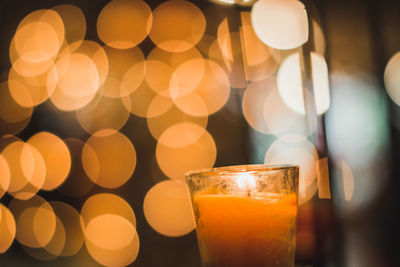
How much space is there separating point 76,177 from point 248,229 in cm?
116

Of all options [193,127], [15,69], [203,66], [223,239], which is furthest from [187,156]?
[223,239]

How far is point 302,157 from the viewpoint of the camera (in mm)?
581

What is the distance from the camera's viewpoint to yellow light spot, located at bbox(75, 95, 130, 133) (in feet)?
4.41

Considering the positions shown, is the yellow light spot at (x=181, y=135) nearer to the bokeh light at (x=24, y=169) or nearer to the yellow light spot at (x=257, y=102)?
the yellow light spot at (x=257, y=102)

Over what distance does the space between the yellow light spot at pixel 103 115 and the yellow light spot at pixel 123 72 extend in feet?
0.17

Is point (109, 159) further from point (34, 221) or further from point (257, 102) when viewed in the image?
point (257, 102)

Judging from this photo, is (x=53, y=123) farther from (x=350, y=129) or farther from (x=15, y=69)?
(x=350, y=129)

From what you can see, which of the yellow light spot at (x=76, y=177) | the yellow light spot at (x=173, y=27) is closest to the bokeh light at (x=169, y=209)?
the yellow light spot at (x=76, y=177)

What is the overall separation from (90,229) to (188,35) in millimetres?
958

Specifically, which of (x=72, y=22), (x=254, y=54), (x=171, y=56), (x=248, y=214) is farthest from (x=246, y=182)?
(x=72, y=22)

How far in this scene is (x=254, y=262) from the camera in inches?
12.9

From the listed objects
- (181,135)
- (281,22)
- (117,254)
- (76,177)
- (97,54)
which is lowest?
(117,254)

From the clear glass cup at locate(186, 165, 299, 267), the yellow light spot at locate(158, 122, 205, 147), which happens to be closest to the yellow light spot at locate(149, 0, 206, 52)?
the yellow light spot at locate(158, 122, 205, 147)

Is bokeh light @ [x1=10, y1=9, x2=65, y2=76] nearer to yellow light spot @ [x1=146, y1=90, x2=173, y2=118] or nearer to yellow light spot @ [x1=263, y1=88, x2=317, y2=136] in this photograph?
yellow light spot @ [x1=146, y1=90, x2=173, y2=118]
